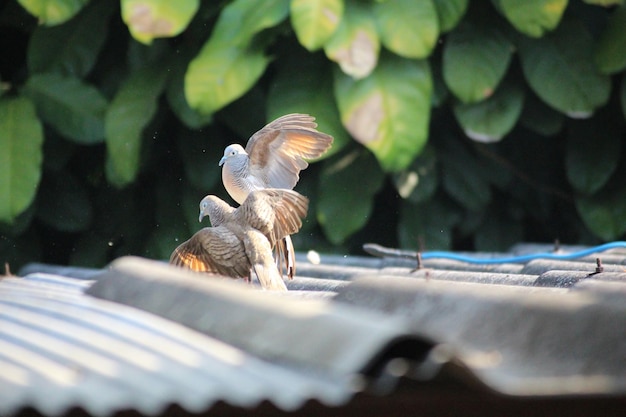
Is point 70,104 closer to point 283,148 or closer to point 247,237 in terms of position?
point 283,148

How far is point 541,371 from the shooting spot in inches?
64.1

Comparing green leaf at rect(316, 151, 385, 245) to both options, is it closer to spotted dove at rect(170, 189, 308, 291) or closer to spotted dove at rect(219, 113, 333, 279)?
spotted dove at rect(219, 113, 333, 279)

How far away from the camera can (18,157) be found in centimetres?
615

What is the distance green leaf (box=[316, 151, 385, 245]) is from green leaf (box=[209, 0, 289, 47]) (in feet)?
3.13

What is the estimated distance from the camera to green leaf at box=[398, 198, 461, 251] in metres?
6.68

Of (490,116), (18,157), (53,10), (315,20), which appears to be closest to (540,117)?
(490,116)

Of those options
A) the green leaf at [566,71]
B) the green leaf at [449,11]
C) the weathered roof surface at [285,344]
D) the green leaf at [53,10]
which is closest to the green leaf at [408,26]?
the green leaf at [449,11]

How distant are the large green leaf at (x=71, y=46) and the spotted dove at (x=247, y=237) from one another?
4.09 metres

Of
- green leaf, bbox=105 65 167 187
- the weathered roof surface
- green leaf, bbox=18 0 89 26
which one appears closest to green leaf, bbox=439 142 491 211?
green leaf, bbox=105 65 167 187

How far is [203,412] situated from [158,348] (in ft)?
0.91

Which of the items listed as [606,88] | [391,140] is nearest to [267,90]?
[391,140]

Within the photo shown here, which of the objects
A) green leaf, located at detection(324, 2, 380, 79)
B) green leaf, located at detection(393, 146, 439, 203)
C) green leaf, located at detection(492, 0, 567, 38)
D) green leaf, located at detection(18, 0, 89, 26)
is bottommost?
green leaf, located at detection(393, 146, 439, 203)

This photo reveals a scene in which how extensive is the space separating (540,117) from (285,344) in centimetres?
530

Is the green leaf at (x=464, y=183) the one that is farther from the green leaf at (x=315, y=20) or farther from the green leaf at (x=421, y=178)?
the green leaf at (x=315, y=20)
